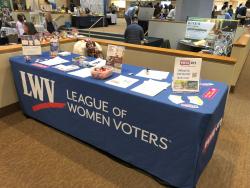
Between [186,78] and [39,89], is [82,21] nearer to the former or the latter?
[39,89]

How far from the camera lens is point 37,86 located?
2338mm

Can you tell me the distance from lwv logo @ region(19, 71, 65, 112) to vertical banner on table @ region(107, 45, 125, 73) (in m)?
0.63

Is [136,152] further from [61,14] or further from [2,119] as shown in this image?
[61,14]

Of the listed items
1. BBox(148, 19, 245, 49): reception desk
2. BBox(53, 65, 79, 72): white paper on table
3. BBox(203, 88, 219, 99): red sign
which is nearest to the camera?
BBox(203, 88, 219, 99): red sign

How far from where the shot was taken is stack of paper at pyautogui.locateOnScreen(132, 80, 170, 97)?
1666 millimetres

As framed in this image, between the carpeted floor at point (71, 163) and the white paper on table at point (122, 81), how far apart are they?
767 millimetres

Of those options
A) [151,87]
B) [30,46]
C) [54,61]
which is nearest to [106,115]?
[151,87]

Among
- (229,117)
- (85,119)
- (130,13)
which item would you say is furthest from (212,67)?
(130,13)

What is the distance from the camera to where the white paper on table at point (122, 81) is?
1.81 meters

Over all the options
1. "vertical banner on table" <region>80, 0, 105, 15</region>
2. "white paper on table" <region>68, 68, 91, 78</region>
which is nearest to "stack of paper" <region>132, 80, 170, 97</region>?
"white paper on table" <region>68, 68, 91, 78</region>

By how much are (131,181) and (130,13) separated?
283 inches

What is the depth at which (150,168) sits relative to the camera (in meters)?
1.80

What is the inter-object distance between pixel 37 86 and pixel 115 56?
97 cm

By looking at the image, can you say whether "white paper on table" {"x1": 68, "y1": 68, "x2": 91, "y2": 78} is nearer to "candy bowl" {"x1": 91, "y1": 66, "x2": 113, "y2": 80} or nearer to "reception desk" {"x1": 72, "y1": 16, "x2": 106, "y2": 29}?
"candy bowl" {"x1": 91, "y1": 66, "x2": 113, "y2": 80}
